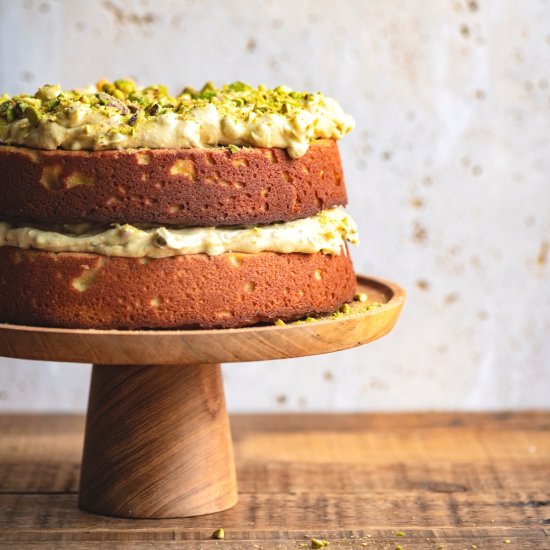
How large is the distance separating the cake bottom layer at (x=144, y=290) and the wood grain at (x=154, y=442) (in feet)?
0.83

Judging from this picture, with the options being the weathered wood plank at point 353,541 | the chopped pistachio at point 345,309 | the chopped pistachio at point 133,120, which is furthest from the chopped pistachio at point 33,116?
the weathered wood plank at point 353,541

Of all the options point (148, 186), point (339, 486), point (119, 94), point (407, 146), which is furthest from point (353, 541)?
point (407, 146)

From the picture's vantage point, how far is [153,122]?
1.65 meters

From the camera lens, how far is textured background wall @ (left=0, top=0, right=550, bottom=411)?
9.05 feet

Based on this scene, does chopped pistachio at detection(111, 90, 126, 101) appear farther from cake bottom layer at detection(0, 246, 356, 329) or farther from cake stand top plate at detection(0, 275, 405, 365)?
Result: cake stand top plate at detection(0, 275, 405, 365)

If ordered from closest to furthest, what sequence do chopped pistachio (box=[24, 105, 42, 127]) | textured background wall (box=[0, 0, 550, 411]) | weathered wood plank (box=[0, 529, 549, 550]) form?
chopped pistachio (box=[24, 105, 42, 127]), weathered wood plank (box=[0, 529, 549, 550]), textured background wall (box=[0, 0, 550, 411])

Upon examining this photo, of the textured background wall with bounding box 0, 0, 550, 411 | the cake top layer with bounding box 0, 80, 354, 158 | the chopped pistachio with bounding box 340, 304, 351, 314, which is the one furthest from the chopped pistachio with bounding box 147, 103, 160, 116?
the textured background wall with bounding box 0, 0, 550, 411

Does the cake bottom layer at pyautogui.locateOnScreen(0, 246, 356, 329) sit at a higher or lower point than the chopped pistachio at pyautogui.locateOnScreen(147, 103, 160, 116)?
lower

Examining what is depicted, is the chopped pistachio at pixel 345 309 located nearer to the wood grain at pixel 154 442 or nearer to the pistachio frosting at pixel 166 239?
the pistachio frosting at pixel 166 239

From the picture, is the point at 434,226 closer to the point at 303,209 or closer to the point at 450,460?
the point at 450,460

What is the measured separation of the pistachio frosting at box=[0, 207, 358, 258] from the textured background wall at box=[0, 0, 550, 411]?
1.12m

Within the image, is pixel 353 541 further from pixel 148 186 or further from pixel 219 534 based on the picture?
pixel 148 186

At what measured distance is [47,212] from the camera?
5.45 ft

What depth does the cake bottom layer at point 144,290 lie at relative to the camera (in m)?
1.63
